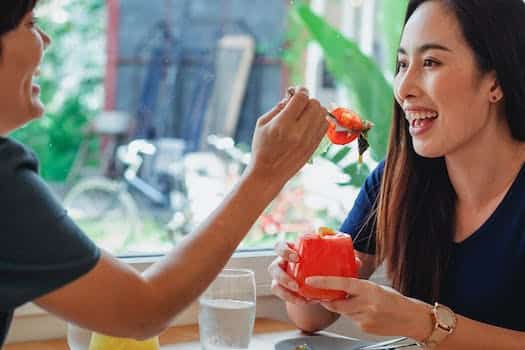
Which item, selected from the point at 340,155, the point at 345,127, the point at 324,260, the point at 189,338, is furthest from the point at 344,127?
the point at 340,155

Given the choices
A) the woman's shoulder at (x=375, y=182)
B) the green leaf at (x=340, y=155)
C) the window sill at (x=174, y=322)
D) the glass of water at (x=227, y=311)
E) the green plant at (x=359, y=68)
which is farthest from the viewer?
the green plant at (x=359, y=68)

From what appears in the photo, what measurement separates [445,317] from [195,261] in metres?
0.58

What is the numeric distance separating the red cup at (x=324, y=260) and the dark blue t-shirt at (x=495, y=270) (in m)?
0.35

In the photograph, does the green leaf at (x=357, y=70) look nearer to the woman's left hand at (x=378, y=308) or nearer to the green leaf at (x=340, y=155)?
the green leaf at (x=340, y=155)

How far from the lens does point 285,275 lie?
154 centimetres

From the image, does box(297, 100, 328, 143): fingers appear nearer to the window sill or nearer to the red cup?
the red cup

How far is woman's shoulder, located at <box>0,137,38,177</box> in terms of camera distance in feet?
3.34

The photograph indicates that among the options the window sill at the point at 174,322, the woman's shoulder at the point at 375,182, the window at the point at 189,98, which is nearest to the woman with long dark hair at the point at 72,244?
the window sill at the point at 174,322

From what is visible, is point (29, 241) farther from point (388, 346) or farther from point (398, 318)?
point (388, 346)

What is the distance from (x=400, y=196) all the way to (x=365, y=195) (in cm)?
11

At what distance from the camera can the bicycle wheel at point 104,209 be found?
7.19 ft

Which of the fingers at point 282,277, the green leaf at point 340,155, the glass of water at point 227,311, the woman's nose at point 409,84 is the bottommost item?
the glass of water at point 227,311

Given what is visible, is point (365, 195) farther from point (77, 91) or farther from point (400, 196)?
point (77, 91)

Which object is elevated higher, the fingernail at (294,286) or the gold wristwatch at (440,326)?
the fingernail at (294,286)
